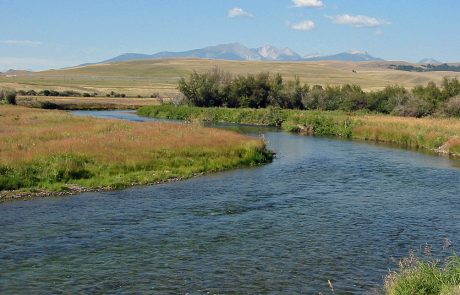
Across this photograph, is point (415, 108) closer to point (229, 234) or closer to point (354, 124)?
point (354, 124)

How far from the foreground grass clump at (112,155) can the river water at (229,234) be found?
2.29m

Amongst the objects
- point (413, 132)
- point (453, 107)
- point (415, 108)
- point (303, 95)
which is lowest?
point (413, 132)

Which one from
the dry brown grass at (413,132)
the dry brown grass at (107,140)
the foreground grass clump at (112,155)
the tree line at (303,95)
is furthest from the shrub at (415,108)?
the foreground grass clump at (112,155)

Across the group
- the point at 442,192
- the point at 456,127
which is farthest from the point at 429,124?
the point at 442,192

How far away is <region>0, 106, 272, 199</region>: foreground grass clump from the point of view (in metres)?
30.1

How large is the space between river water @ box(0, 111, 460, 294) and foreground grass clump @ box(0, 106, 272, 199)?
2.29 meters

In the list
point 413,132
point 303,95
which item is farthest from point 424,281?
point 303,95

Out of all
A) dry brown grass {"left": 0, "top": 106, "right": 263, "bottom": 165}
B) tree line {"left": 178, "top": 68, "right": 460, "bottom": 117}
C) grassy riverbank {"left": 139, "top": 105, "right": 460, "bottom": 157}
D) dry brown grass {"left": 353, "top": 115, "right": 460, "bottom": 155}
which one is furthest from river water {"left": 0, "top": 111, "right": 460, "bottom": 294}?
tree line {"left": 178, "top": 68, "right": 460, "bottom": 117}

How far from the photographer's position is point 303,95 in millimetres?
98000

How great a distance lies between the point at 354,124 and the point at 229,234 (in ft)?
164

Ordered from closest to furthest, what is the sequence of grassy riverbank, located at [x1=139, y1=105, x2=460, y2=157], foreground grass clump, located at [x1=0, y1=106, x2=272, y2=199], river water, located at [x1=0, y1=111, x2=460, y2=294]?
1. river water, located at [x1=0, y1=111, x2=460, y2=294]
2. foreground grass clump, located at [x1=0, y1=106, x2=272, y2=199]
3. grassy riverbank, located at [x1=139, y1=105, x2=460, y2=157]

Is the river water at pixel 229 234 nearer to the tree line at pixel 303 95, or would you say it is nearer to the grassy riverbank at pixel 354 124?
the grassy riverbank at pixel 354 124

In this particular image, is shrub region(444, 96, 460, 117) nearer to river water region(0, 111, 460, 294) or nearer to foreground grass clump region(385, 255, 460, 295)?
river water region(0, 111, 460, 294)

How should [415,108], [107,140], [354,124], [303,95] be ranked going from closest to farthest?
[107,140], [354,124], [415,108], [303,95]
